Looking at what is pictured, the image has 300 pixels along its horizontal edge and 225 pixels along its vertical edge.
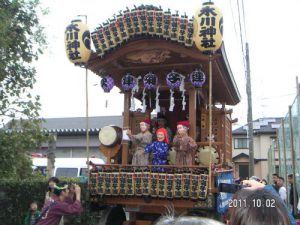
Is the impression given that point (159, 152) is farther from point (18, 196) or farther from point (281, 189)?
point (281, 189)

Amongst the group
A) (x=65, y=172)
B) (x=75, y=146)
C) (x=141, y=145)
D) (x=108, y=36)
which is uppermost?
(x=108, y=36)

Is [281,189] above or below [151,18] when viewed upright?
below

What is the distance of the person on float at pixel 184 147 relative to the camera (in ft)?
21.9

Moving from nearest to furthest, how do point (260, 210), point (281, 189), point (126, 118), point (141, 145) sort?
point (260, 210)
point (141, 145)
point (126, 118)
point (281, 189)

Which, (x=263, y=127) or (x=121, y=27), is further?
(x=263, y=127)

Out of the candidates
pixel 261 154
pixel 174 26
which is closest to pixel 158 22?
pixel 174 26

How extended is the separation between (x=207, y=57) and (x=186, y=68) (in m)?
0.82

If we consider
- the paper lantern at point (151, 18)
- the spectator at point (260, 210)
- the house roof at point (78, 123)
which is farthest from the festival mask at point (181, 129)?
the house roof at point (78, 123)

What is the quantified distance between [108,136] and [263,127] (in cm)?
3083

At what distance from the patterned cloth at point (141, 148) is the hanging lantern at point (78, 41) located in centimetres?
174

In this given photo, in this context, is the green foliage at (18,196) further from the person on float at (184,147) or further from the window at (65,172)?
the window at (65,172)

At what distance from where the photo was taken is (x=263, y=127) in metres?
36.0

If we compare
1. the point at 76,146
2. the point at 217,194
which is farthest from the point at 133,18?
the point at 76,146

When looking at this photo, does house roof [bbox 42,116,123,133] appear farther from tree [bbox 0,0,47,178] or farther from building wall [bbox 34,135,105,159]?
tree [bbox 0,0,47,178]
